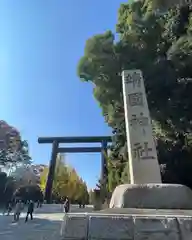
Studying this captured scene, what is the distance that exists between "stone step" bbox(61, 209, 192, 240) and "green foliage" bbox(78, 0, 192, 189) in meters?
8.61

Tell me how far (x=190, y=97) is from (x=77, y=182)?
30180 mm

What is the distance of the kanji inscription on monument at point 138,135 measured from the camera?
20.3 feet

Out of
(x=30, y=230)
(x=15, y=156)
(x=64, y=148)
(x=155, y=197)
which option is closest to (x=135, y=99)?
(x=155, y=197)

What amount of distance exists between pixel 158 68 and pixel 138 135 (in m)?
4.55

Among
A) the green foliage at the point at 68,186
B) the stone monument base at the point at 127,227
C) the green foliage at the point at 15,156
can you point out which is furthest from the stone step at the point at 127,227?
the green foliage at the point at 68,186

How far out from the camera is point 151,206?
13.5ft

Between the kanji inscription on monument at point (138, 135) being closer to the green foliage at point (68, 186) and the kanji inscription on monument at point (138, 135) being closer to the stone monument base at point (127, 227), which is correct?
the stone monument base at point (127, 227)

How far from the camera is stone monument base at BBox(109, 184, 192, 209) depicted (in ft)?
13.6

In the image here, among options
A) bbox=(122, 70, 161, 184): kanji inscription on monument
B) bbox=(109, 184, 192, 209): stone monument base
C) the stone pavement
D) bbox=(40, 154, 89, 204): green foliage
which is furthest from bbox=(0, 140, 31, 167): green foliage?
bbox=(109, 184, 192, 209): stone monument base

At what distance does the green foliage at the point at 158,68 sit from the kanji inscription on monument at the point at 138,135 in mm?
3324

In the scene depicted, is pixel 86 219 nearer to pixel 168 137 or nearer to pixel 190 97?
pixel 190 97

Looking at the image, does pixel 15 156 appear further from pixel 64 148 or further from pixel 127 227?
pixel 127 227

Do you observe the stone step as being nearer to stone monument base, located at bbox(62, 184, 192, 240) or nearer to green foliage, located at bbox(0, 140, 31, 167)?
stone monument base, located at bbox(62, 184, 192, 240)

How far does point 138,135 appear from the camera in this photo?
6.80 meters
